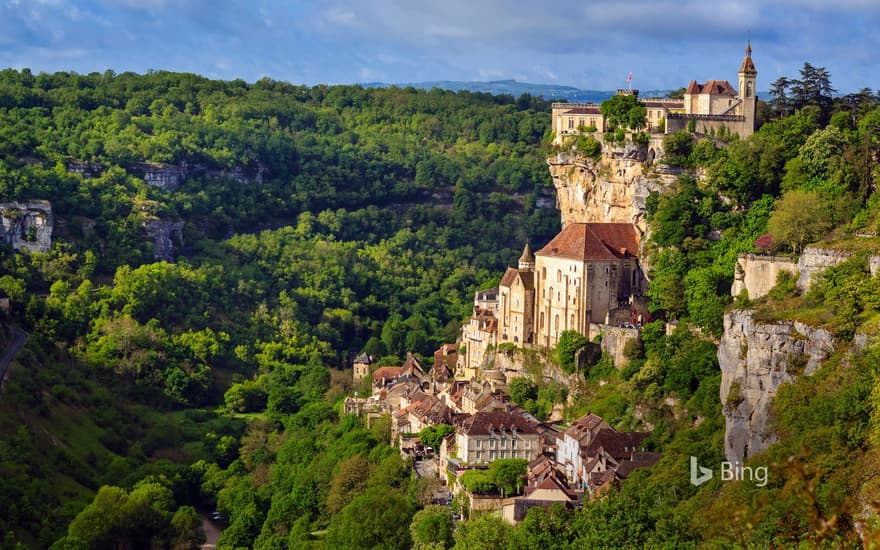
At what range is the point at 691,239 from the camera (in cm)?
6581

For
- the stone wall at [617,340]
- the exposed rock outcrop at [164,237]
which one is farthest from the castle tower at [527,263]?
the exposed rock outcrop at [164,237]

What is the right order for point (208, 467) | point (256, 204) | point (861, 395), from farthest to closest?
point (256, 204)
point (208, 467)
point (861, 395)

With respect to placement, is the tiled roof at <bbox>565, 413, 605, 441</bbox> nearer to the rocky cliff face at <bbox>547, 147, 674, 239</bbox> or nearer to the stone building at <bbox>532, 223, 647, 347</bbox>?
the stone building at <bbox>532, 223, 647, 347</bbox>

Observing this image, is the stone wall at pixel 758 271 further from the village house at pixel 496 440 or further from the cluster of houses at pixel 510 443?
the village house at pixel 496 440

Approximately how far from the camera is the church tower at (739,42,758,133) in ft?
226

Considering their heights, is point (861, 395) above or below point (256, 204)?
below

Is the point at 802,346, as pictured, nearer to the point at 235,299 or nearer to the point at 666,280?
the point at 666,280

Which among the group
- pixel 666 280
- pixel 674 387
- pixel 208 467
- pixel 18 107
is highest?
pixel 18 107

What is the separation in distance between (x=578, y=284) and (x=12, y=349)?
36.6 meters

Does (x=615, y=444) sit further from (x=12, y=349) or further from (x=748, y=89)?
(x=12, y=349)

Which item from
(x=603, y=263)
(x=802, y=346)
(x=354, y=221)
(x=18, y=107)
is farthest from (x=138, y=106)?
(x=802, y=346)

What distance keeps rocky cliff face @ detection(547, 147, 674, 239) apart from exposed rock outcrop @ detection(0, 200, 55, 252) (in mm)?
44284

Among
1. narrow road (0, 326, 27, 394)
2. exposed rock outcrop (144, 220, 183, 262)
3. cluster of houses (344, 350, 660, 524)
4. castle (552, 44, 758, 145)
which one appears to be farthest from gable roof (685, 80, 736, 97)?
exposed rock outcrop (144, 220, 183, 262)

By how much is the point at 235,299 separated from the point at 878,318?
76044 mm
